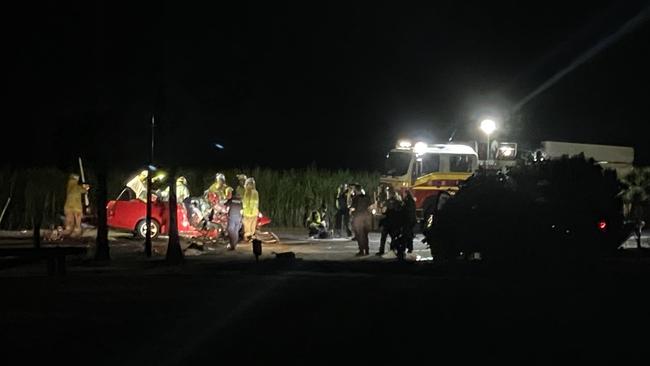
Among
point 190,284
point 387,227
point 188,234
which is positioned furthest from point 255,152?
point 190,284

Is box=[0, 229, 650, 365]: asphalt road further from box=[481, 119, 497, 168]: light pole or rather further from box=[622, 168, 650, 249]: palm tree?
box=[481, 119, 497, 168]: light pole

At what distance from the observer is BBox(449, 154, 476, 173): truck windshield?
29.7m

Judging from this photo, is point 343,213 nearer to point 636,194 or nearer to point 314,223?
point 314,223

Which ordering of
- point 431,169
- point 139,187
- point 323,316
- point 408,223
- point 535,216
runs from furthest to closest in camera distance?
1. point 431,169
2. point 139,187
3. point 408,223
4. point 535,216
5. point 323,316

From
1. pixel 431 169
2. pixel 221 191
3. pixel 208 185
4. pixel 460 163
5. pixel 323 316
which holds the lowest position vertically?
pixel 323 316

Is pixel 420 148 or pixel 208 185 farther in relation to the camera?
pixel 208 185

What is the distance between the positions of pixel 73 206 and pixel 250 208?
4.89 m

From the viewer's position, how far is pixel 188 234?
83.7ft

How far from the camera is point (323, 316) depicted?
38.0 ft

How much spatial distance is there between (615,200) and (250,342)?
43.0ft

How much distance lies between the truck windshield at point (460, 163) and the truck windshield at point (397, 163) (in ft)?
4.51

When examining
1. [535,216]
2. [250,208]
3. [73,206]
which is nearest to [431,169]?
[250,208]

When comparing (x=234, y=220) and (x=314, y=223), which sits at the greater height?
(x=234, y=220)

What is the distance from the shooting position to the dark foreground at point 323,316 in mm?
9367
